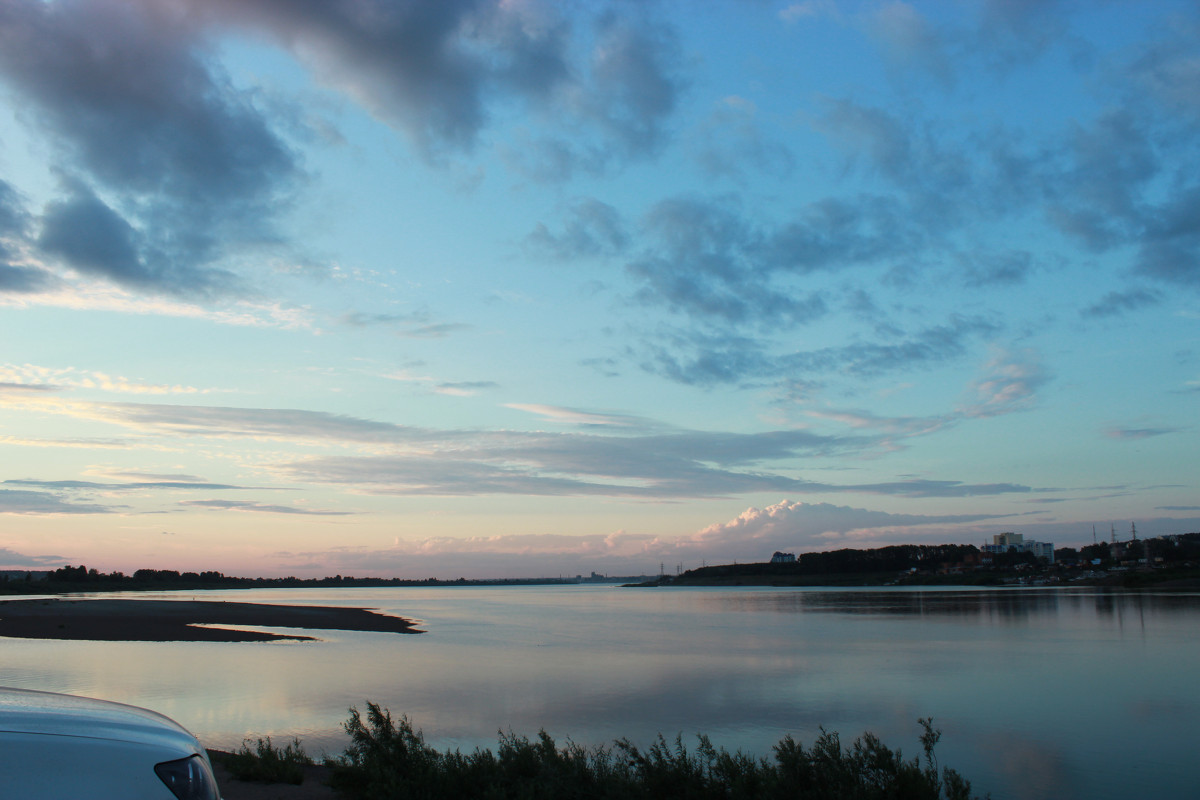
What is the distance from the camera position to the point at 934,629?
47344 millimetres

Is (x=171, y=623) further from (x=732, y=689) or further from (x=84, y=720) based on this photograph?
(x=84, y=720)

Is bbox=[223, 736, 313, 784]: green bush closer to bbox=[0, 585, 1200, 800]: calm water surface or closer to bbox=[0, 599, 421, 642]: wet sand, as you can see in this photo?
bbox=[0, 585, 1200, 800]: calm water surface

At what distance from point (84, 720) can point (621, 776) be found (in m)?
7.51

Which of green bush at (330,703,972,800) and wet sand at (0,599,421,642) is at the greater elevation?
green bush at (330,703,972,800)

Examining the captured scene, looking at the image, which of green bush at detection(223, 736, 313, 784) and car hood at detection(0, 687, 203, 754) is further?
green bush at detection(223, 736, 313, 784)

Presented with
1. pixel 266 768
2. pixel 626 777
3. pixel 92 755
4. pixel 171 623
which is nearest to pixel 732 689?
pixel 626 777

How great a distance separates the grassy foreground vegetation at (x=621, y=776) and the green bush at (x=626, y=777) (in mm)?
12

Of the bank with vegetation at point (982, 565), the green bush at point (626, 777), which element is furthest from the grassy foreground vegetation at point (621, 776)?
the bank with vegetation at point (982, 565)

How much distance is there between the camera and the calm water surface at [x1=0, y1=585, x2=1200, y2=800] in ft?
54.3

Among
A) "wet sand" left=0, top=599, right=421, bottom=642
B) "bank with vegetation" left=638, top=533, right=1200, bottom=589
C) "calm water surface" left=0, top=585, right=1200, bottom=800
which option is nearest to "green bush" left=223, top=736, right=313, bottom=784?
"calm water surface" left=0, top=585, right=1200, bottom=800

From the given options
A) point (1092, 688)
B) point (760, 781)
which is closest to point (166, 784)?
point (760, 781)

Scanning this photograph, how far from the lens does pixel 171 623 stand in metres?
47.0

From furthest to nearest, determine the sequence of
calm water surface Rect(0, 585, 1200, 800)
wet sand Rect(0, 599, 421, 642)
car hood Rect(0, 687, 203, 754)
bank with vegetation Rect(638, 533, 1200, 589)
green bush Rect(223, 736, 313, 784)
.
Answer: bank with vegetation Rect(638, 533, 1200, 589) < wet sand Rect(0, 599, 421, 642) < calm water surface Rect(0, 585, 1200, 800) < green bush Rect(223, 736, 313, 784) < car hood Rect(0, 687, 203, 754)

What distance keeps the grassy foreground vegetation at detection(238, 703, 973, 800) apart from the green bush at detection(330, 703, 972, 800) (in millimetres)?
12
